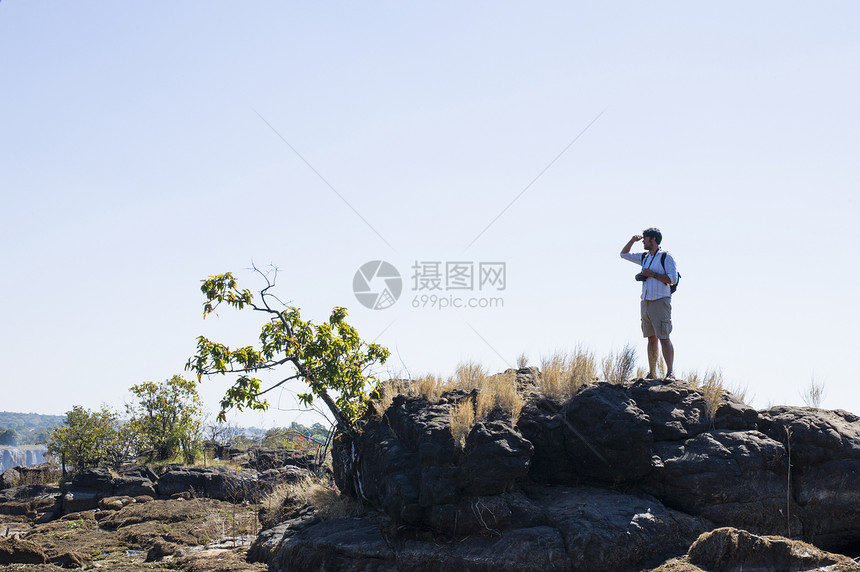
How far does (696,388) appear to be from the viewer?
11148 mm

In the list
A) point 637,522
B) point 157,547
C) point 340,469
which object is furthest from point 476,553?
point 157,547

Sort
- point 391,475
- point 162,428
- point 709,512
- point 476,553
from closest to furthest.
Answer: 1. point 476,553
2. point 709,512
3. point 391,475
4. point 162,428

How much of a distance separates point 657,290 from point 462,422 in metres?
4.05

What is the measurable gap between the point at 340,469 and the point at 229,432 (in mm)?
23197

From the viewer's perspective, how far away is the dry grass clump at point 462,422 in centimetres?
977

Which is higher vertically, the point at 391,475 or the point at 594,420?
the point at 594,420

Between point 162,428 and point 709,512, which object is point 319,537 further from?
point 162,428

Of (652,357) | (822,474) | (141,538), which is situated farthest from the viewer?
(141,538)

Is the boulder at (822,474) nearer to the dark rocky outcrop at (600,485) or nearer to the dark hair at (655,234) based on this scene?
the dark rocky outcrop at (600,485)

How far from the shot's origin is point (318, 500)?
Result: 12.5 m

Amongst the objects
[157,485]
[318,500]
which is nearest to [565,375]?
[318,500]

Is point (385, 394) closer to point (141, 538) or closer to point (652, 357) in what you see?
point (652, 357)

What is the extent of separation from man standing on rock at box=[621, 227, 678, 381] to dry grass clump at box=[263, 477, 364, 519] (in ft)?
19.1

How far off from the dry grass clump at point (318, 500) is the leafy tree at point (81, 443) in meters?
16.9
